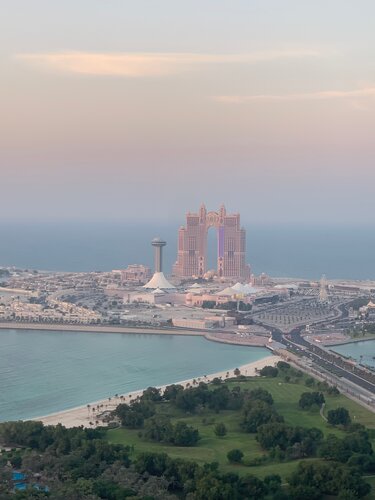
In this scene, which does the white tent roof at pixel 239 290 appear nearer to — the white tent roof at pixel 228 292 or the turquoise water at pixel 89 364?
the white tent roof at pixel 228 292

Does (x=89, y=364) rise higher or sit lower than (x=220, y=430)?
higher

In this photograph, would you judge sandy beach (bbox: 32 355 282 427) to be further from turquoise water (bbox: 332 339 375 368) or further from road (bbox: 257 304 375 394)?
turquoise water (bbox: 332 339 375 368)

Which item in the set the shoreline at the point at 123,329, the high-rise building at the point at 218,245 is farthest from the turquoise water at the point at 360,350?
the high-rise building at the point at 218,245

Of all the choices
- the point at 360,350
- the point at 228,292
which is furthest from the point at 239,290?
the point at 360,350

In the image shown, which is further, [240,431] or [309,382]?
[309,382]

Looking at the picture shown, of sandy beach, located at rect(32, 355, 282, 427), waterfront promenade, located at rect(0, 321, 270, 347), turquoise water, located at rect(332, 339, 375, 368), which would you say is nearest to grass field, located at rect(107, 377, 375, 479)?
sandy beach, located at rect(32, 355, 282, 427)

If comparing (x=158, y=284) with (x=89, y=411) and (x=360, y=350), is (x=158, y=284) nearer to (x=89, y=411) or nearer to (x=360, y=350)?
(x=360, y=350)

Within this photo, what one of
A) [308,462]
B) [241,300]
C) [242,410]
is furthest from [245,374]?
[241,300]
